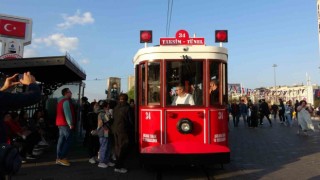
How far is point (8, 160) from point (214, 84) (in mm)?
5135

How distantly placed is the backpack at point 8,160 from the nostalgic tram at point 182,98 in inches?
156

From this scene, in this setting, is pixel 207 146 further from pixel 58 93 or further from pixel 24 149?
pixel 58 93

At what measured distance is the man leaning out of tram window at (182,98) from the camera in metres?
7.66

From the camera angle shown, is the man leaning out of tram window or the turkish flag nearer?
the man leaning out of tram window

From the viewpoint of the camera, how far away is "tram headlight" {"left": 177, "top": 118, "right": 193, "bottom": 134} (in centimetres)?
742

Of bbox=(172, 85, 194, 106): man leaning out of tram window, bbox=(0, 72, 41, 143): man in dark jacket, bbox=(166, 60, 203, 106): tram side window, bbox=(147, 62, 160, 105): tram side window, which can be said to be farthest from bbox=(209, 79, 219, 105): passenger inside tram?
bbox=(0, 72, 41, 143): man in dark jacket

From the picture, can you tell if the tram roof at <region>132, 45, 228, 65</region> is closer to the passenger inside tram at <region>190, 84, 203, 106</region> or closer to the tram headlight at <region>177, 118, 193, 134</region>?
the passenger inside tram at <region>190, 84, 203, 106</region>

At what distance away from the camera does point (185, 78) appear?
7758mm

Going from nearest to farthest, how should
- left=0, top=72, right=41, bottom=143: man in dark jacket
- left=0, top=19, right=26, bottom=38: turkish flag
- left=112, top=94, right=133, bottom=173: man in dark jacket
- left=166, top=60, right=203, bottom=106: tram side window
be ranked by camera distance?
left=0, top=72, right=41, bottom=143: man in dark jacket < left=166, top=60, right=203, bottom=106: tram side window < left=112, top=94, right=133, bottom=173: man in dark jacket < left=0, top=19, right=26, bottom=38: turkish flag

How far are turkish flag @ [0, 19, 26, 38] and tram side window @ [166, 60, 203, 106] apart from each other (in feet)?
39.4

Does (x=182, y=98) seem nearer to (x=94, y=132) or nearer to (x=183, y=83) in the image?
(x=183, y=83)

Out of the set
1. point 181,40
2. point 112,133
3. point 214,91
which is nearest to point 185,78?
point 214,91

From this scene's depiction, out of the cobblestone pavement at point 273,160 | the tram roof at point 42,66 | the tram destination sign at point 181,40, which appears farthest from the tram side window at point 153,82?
the tram roof at point 42,66

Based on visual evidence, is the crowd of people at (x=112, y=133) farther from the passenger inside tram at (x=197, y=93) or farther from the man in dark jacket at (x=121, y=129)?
the passenger inside tram at (x=197, y=93)
